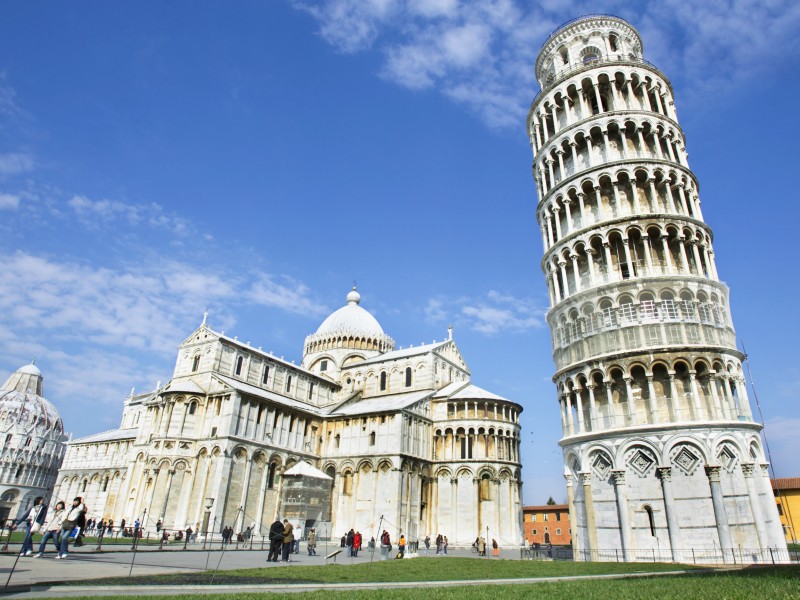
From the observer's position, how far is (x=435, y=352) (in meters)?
47.3

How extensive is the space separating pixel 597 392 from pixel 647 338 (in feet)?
10.6

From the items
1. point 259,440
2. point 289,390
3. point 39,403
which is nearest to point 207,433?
point 259,440

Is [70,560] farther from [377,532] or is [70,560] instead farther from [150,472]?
[377,532]

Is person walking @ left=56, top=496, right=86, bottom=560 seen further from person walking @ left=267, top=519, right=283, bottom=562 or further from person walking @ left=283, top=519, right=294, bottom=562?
person walking @ left=283, top=519, right=294, bottom=562

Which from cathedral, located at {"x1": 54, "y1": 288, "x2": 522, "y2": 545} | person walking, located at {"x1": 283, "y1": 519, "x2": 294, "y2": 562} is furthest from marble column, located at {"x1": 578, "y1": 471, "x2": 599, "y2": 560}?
cathedral, located at {"x1": 54, "y1": 288, "x2": 522, "y2": 545}

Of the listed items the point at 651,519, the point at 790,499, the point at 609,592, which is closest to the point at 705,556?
the point at 651,519

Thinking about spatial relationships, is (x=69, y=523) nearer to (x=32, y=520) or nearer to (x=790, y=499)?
(x=32, y=520)

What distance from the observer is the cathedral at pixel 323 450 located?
114 ft

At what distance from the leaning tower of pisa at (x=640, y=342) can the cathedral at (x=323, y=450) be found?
1654cm

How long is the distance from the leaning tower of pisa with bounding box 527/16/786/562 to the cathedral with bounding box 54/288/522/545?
16.5m

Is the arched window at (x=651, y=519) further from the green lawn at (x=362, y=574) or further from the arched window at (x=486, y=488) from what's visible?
the arched window at (x=486, y=488)

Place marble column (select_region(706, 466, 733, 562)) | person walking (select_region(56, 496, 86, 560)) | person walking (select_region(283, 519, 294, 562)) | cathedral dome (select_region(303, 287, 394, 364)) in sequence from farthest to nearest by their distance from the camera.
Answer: cathedral dome (select_region(303, 287, 394, 364))
marble column (select_region(706, 466, 733, 562))
person walking (select_region(283, 519, 294, 562))
person walking (select_region(56, 496, 86, 560))

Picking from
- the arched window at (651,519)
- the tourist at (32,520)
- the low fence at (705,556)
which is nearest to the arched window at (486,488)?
the low fence at (705,556)

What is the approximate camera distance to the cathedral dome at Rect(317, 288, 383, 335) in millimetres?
55656
